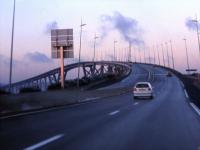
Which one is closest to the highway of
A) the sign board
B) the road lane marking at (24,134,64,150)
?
the road lane marking at (24,134,64,150)

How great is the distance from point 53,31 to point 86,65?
4495 inches

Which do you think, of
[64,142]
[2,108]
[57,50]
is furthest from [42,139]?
[57,50]

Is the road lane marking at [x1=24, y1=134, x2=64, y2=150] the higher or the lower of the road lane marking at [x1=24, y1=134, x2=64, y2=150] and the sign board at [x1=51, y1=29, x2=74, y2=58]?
the lower

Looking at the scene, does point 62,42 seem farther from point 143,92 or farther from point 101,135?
point 101,135

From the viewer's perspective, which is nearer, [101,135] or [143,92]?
[101,135]

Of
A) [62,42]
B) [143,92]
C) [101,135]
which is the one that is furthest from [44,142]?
[62,42]

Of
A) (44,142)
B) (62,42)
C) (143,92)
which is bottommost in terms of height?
(44,142)

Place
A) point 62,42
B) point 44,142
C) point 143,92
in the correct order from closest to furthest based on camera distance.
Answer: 1. point 44,142
2. point 143,92
3. point 62,42

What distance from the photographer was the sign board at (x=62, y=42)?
235 feet

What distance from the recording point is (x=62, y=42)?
71500 millimetres

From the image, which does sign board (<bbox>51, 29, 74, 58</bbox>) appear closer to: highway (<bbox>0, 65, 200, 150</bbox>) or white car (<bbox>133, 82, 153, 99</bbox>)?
white car (<bbox>133, 82, 153, 99</bbox>)

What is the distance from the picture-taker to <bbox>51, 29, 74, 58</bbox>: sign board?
235 feet

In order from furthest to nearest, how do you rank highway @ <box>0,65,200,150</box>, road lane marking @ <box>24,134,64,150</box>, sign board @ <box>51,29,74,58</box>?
sign board @ <box>51,29,74,58</box> → highway @ <box>0,65,200,150</box> → road lane marking @ <box>24,134,64,150</box>

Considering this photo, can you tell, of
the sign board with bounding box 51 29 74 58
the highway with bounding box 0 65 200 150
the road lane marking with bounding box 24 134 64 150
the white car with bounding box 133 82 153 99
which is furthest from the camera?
the sign board with bounding box 51 29 74 58
